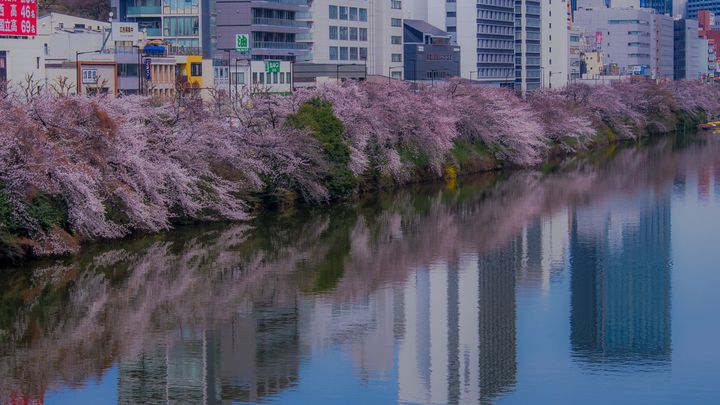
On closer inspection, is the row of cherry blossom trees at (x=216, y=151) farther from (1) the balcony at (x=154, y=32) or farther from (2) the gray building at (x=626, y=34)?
(2) the gray building at (x=626, y=34)

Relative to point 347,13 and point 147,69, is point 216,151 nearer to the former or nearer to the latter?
point 147,69

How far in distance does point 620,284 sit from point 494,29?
60347mm

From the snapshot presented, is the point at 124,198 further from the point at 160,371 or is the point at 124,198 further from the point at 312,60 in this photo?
the point at 312,60

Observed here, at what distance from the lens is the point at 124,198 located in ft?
90.0

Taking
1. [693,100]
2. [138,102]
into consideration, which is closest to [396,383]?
[138,102]

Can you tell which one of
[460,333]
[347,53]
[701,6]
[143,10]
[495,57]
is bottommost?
[460,333]

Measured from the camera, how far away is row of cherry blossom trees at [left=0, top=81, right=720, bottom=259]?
83.5 ft

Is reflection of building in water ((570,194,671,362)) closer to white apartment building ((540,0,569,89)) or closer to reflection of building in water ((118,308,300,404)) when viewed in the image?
reflection of building in water ((118,308,300,404))

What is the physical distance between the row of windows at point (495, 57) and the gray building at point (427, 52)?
4.44 metres

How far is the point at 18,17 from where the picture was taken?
40.8 metres

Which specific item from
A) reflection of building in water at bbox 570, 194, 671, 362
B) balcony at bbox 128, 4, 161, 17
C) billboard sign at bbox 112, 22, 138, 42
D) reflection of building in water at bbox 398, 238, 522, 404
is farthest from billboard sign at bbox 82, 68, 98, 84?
reflection of building in water at bbox 398, 238, 522, 404

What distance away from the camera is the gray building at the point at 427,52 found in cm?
7212

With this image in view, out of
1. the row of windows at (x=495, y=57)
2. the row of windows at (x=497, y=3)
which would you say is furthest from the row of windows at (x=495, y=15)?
the row of windows at (x=495, y=57)

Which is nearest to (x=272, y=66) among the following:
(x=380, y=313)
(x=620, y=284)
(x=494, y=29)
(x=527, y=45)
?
(x=620, y=284)
